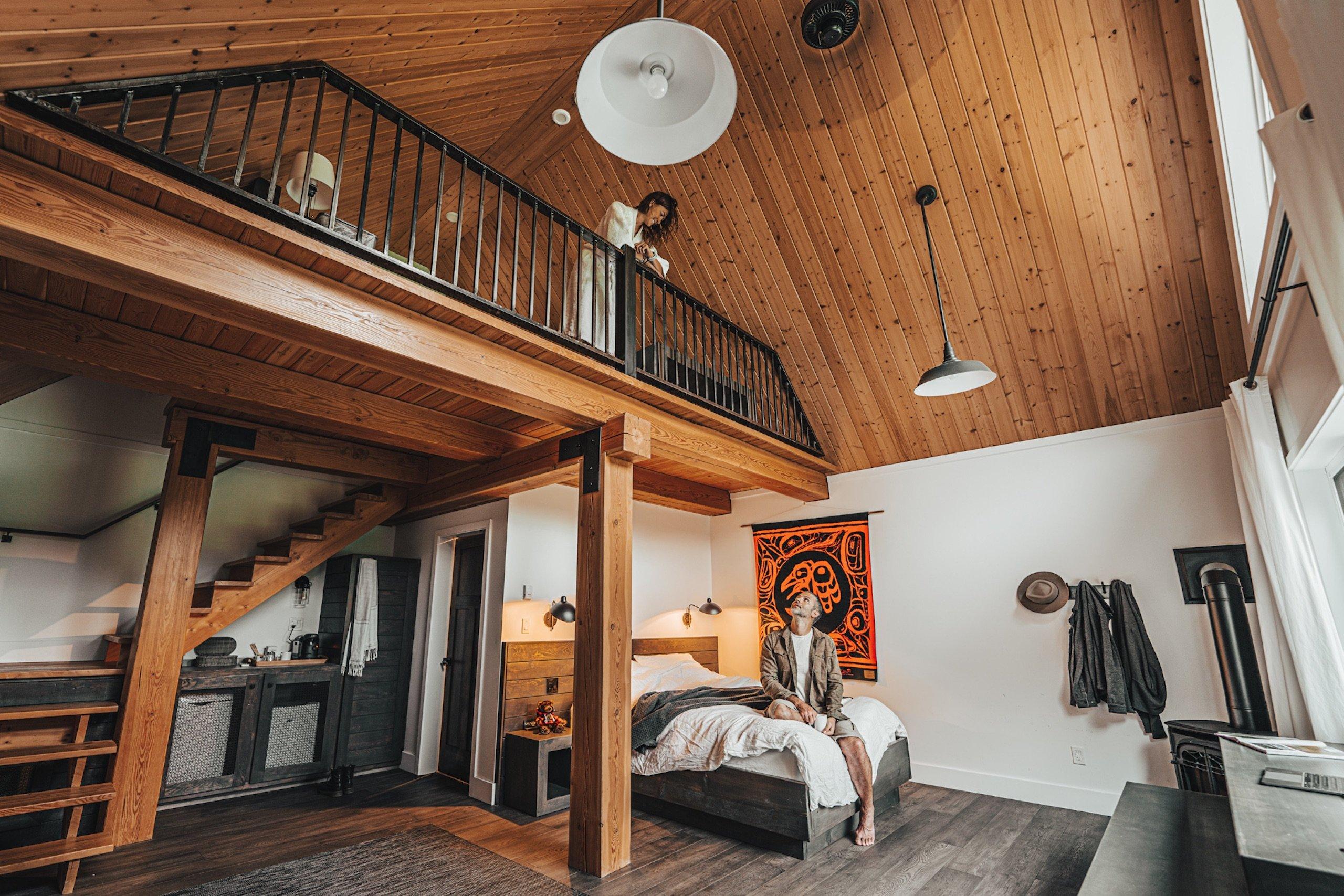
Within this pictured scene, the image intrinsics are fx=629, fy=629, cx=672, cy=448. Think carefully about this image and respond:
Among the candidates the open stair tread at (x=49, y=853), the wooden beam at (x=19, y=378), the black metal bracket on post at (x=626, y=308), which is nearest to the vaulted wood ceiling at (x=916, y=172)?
the black metal bracket on post at (x=626, y=308)

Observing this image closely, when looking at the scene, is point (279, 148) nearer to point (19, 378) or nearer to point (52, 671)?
point (19, 378)

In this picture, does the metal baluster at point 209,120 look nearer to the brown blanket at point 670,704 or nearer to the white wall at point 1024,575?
the brown blanket at point 670,704

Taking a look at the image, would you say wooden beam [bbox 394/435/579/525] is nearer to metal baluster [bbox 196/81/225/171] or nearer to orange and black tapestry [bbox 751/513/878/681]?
metal baluster [bbox 196/81/225/171]

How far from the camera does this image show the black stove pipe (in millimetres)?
3566

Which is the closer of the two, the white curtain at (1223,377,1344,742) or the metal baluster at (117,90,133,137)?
the metal baluster at (117,90,133,137)

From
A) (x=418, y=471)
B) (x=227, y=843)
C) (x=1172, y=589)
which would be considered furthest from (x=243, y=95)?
(x=1172, y=589)

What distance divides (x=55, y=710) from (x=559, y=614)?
301 centimetres

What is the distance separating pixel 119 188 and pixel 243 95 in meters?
0.93

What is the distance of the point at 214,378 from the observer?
3.47 meters

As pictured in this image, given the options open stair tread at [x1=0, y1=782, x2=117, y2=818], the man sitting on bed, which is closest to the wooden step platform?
open stair tread at [x1=0, y1=782, x2=117, y2=818]

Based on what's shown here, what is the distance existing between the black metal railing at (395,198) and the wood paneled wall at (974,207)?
609mm

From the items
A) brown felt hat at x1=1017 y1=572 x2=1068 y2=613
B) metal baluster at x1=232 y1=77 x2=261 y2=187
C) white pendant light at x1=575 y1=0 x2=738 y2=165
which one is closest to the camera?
white pendant light at x1=575 y1=0 x2=738 y2=165

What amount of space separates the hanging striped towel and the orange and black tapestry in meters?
3.50

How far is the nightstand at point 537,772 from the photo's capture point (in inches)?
175
